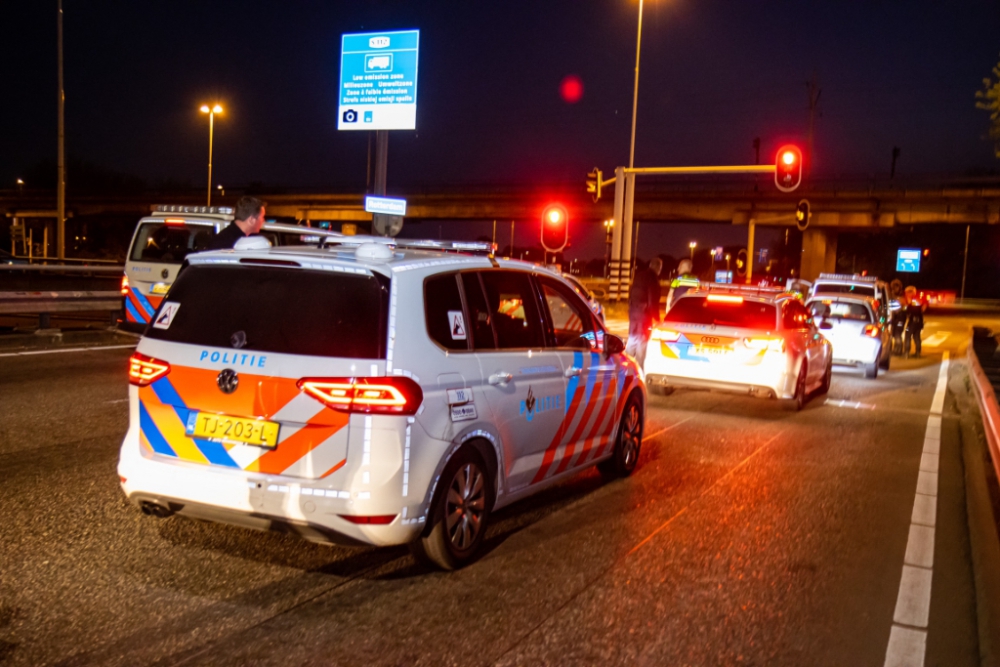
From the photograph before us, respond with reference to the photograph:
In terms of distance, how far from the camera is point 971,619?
16.5 ft

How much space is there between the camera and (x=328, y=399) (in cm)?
459

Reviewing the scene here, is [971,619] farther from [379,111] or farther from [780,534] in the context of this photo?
[379,111]

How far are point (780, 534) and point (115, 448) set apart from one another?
17.2 ft

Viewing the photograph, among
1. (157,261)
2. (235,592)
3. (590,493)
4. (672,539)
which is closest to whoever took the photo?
(235,592)

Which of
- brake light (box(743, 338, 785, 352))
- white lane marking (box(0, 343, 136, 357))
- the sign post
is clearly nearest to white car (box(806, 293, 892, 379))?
brake light (box(743, 338, 785, 352))

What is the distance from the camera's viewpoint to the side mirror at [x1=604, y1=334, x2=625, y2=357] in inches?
280

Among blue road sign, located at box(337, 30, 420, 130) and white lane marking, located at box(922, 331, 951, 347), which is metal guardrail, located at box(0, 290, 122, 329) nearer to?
blue road sign, located at box(337, 30, 420, 130)

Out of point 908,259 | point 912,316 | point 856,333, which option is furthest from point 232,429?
point 908,259

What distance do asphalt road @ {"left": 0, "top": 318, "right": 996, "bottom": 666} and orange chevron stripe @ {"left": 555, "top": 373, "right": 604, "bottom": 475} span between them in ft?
1.30

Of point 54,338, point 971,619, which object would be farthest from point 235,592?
point 54,338

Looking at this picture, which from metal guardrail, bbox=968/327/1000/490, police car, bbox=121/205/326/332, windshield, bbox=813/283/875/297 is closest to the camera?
metal guardrail, bbox=968/327/1000/490

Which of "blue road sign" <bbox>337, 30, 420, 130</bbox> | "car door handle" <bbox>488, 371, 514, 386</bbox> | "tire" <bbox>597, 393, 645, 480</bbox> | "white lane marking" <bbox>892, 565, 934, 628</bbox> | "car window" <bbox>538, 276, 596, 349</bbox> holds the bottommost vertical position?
"white lane marking" <bbox>892, 565, 934, 628</bbox>

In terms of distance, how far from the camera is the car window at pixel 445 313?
16.5 feet

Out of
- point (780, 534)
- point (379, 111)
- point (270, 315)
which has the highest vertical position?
point (379, 111)
